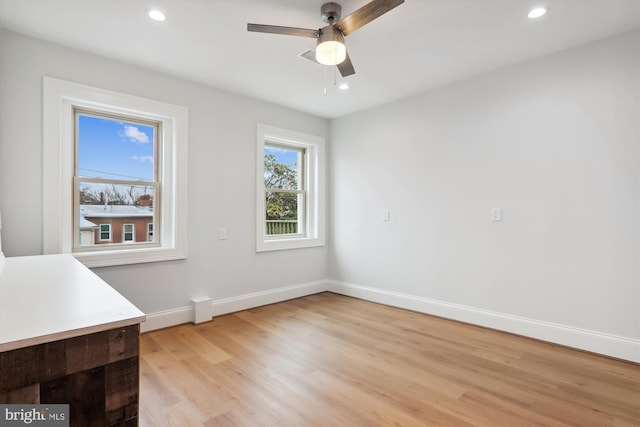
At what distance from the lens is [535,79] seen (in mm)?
2975

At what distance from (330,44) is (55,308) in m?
1.97

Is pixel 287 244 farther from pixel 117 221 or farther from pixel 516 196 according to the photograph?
pixel 516 196

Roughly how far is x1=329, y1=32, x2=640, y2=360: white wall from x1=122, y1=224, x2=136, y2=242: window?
2724 millimetres

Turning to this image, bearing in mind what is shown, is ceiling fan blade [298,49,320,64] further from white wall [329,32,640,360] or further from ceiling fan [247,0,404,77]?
white wall [329,32,640,360]

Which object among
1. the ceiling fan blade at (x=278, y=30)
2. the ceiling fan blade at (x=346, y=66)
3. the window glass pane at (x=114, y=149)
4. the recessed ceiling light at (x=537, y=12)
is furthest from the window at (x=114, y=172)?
the recessed ceiling light at (x=537, y=12)

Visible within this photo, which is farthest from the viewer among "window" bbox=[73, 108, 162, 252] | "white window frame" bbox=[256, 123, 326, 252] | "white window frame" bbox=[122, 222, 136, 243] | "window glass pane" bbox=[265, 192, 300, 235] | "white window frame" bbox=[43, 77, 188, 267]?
"window glass pane" bbox=[265, 192, 300, 235]

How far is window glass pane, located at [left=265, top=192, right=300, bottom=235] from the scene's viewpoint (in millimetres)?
4379

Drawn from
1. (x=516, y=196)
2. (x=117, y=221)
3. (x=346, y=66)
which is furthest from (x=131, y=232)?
(x=516, y=196)

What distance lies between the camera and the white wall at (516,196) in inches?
102

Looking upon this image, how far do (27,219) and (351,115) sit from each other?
3713mm

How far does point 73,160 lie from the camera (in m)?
Answer: 2.89

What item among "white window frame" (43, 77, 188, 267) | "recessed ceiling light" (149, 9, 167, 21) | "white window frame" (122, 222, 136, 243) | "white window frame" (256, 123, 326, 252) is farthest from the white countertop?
Result: "white window frame" (256, 123, 326, 252)

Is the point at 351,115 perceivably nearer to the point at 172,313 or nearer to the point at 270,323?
the point at 270,323

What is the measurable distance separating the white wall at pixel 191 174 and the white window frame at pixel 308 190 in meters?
0.13
